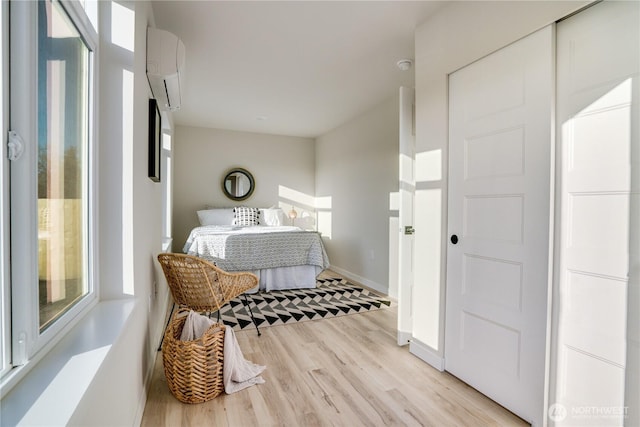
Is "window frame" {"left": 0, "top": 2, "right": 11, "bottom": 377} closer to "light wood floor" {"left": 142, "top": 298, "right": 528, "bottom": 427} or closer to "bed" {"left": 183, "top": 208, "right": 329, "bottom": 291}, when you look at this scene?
"light wood floor" {"left": 142, "top": 298, "right": 528, "bottom": 427}

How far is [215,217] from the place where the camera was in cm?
497

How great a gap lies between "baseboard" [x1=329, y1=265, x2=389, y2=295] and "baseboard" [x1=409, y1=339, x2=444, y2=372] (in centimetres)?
158

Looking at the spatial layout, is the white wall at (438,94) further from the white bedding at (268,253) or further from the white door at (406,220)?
the white bedding at (268,253)

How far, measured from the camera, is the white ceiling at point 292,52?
2.08 metres

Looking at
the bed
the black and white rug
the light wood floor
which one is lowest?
the light wood floor

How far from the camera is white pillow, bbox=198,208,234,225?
494 centimetres

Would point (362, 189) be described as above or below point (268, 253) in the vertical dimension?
above

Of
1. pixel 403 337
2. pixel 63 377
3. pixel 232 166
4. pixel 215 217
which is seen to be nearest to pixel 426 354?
pixel 403 337

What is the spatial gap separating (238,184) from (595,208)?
4942 mm

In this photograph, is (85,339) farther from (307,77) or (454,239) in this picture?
(307,77)

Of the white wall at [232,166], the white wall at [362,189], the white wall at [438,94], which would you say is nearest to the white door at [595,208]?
the white wall at [438,94]

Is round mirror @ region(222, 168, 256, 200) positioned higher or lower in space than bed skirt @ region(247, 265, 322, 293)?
higher

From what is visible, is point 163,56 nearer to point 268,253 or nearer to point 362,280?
point 268,253

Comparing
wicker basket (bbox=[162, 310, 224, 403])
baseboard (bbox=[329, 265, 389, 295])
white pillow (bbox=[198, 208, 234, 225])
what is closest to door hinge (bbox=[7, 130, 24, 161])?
wicker basket (bbox=[162, 310, 224, 403])
